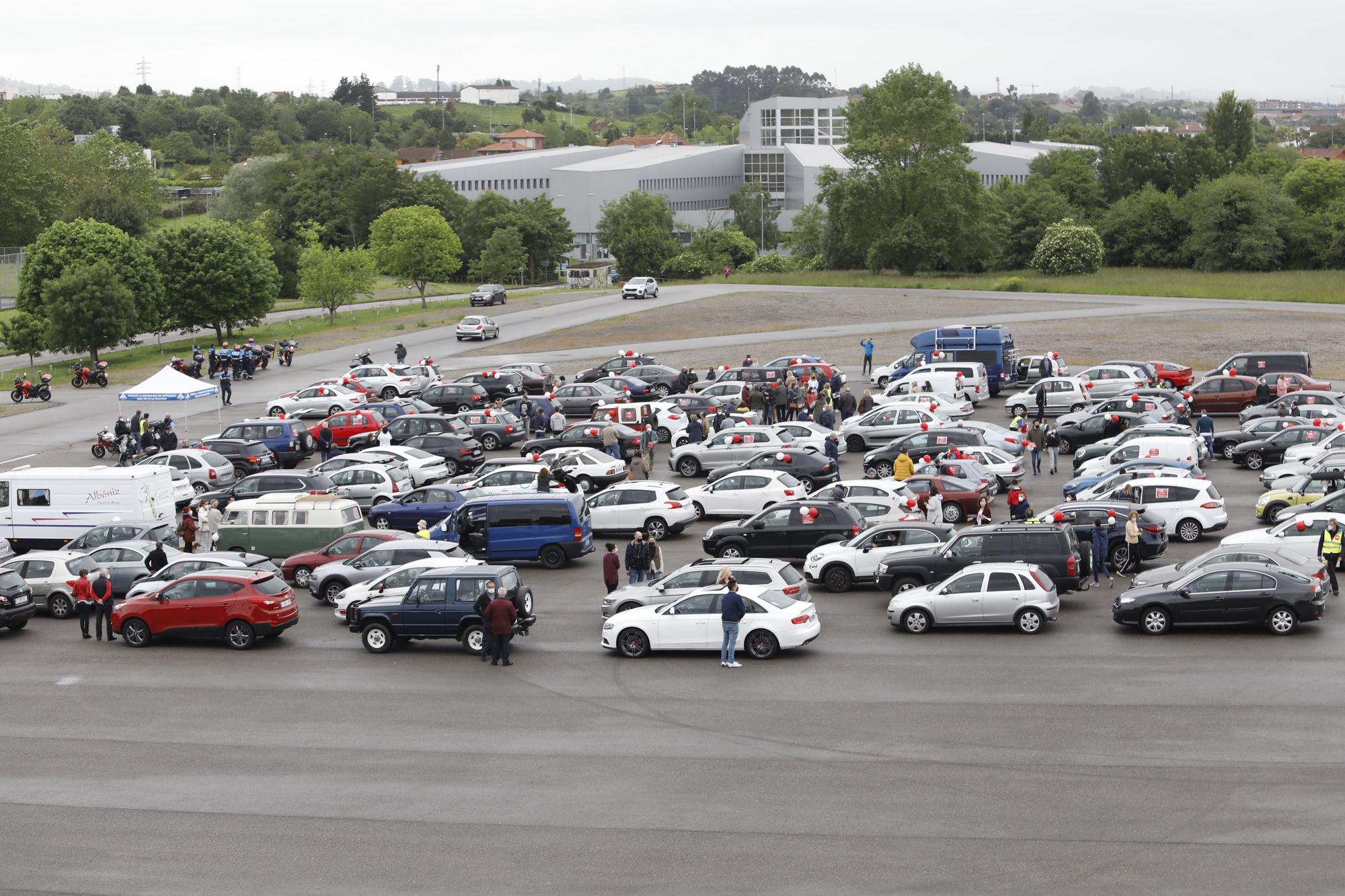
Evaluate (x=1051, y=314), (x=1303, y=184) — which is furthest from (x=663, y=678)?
(x=1303, y=184)

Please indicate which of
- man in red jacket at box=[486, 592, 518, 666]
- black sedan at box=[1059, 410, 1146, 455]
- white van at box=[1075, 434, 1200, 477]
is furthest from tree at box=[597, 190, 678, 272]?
man in red jacket at box=[486, 592, 518, 666]

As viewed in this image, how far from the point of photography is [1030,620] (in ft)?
71.3

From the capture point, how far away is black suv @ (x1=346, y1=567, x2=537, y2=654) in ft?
71.0

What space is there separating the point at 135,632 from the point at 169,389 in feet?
71.8

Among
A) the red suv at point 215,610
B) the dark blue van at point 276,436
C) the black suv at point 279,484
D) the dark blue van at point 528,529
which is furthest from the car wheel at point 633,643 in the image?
the dark blue van at point 276,436

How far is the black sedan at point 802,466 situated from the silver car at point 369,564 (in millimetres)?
9358

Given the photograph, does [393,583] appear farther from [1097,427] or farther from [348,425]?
[1097,427]

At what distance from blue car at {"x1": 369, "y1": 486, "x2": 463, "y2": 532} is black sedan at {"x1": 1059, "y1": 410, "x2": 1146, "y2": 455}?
55.6 feet

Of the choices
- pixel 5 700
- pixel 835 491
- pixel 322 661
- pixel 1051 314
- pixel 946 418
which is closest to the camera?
pixel 5 700

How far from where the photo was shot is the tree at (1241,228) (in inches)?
3575

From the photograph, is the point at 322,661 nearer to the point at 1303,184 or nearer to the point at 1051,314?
the point at 1051,314

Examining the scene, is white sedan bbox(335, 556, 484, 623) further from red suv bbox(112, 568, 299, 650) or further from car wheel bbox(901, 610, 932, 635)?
car wheel bbox(901, 610, 932, 635)

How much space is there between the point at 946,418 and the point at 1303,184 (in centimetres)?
7618

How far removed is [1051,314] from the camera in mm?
71812
